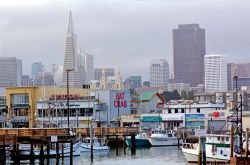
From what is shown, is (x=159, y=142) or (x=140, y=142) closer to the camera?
(x=140, y=142)

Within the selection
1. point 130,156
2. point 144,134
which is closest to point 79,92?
point 144,134

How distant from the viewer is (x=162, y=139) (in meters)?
142

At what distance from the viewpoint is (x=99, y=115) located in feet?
567

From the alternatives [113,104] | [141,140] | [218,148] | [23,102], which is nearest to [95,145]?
[141,140]

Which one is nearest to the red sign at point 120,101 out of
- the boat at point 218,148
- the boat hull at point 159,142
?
the boat hull at point 159,142

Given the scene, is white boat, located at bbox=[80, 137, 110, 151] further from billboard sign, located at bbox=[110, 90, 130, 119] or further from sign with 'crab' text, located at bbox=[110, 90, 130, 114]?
sign with 'crab' text, located at bbox=[110, 90, 130, 114]

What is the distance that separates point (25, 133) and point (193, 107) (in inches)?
3678

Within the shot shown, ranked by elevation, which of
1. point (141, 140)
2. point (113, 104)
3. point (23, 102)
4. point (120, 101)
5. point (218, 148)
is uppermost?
point (120, 101)

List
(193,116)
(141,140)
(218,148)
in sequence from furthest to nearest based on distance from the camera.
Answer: (193,116)
(141,140)
(218,148)

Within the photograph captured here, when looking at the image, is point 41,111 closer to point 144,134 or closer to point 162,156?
point 144,134

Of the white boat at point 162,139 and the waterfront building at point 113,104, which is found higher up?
the waterfront building at point 113,104

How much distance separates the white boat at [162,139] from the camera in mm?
141625

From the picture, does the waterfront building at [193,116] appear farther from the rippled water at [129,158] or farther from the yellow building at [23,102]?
the rippled water at [129,158]

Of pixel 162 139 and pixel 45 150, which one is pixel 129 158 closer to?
pixel 45 150
